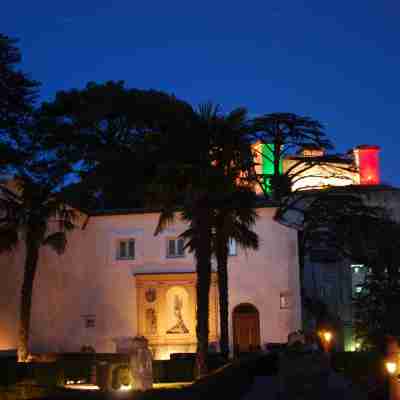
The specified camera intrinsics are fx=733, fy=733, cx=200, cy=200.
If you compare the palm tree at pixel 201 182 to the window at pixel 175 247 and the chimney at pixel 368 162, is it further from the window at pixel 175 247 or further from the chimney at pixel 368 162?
the chimney at pixel 368 162

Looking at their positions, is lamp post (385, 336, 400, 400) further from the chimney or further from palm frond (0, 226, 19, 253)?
the chimney

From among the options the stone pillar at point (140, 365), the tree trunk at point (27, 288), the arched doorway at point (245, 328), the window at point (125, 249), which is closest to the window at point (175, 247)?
the window at point (125, 249)

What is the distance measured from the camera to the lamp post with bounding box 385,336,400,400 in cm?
1438

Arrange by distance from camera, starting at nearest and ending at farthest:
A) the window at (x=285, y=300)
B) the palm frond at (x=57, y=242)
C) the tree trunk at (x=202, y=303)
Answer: the tree trunk at (x=202, y=303), the palm frond at (x=57, y=242), the window at (x=285, y=300)

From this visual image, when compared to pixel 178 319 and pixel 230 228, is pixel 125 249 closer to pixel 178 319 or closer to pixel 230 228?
pixel 178 319

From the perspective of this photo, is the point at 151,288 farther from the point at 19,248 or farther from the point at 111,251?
the point at 19,248

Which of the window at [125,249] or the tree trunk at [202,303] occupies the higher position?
the window at [125,249]

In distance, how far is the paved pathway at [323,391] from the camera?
672 inches

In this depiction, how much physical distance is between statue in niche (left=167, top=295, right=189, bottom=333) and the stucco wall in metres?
1.54

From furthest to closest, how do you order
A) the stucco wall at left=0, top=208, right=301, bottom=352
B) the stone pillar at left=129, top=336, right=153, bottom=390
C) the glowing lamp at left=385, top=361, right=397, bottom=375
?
1. the stucco wall at left=0, top=208, right=301, bottom=352
2. the stone pillar at left=129, top=336, right=153, bottom=390
3. the glowing lamp at left=385, top=361, right=397, bottom=375

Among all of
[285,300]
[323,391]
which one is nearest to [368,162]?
[285,300]

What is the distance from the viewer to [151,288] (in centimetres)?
3575

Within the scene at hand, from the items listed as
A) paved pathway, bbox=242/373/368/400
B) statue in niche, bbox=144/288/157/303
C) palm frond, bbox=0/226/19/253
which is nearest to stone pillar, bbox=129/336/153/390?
paved pathway, bbox=242/373/368/400

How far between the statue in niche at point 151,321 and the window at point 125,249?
2.88 m
